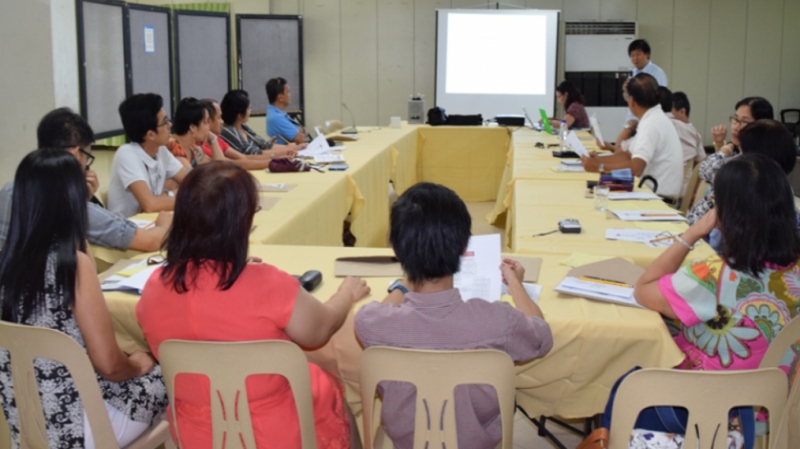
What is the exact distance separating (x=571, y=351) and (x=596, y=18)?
760 centimetres

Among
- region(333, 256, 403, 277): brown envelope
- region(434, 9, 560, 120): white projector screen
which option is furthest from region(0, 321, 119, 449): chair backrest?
region(434, 9, 560, 120): white projector screen

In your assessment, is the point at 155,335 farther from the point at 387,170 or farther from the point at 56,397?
the point at 387,170

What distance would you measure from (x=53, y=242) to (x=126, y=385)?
40 cm

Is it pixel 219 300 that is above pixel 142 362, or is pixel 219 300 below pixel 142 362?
above

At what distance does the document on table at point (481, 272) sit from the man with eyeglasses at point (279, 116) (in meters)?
4.01

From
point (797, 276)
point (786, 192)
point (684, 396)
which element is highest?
point (786, 192)

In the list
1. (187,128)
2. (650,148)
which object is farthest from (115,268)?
(650,148)

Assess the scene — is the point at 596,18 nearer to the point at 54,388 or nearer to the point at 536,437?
the point at 536,437

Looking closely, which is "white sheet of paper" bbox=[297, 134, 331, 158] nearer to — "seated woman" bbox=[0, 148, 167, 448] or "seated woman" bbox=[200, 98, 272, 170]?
"seated woman" bbox=[200, 98, 272, 170]

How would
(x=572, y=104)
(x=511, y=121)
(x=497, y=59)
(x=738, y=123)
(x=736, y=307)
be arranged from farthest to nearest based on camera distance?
(x=497, y=59), (x=511, y=121), (x=572, y=104), (x=738, y=123), (x=736, y=307)

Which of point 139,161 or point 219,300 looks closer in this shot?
point 219,300

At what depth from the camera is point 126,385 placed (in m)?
1.86

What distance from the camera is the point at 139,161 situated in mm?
3266

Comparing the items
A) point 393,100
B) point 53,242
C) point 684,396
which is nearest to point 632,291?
point 684,396
